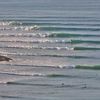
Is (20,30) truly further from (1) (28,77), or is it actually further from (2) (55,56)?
(1) (28,77)

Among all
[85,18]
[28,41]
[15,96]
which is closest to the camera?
[15,96]

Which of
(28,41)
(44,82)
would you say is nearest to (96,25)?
(28,41)

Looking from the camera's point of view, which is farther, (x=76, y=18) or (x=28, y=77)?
(x=76, y=18)

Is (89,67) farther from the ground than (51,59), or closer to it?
closer to it

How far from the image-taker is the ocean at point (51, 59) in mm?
9242

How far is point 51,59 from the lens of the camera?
12.7 meters

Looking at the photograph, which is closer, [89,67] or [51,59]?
[89,67]

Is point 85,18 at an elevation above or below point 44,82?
above

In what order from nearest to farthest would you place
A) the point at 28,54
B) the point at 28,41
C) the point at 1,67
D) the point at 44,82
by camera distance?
the point at 44,82, the point at 1,67, the point at 28,54, the point at 28,41

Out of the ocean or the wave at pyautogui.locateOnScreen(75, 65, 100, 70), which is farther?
the wave at pyautogui.locateOnScreen(75, 65, 100, 70)

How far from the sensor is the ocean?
9.24 m

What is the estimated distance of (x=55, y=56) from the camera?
13.1 metres

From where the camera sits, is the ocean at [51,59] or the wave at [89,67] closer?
the ocean at [51,59]

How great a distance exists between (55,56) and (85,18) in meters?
9.59
